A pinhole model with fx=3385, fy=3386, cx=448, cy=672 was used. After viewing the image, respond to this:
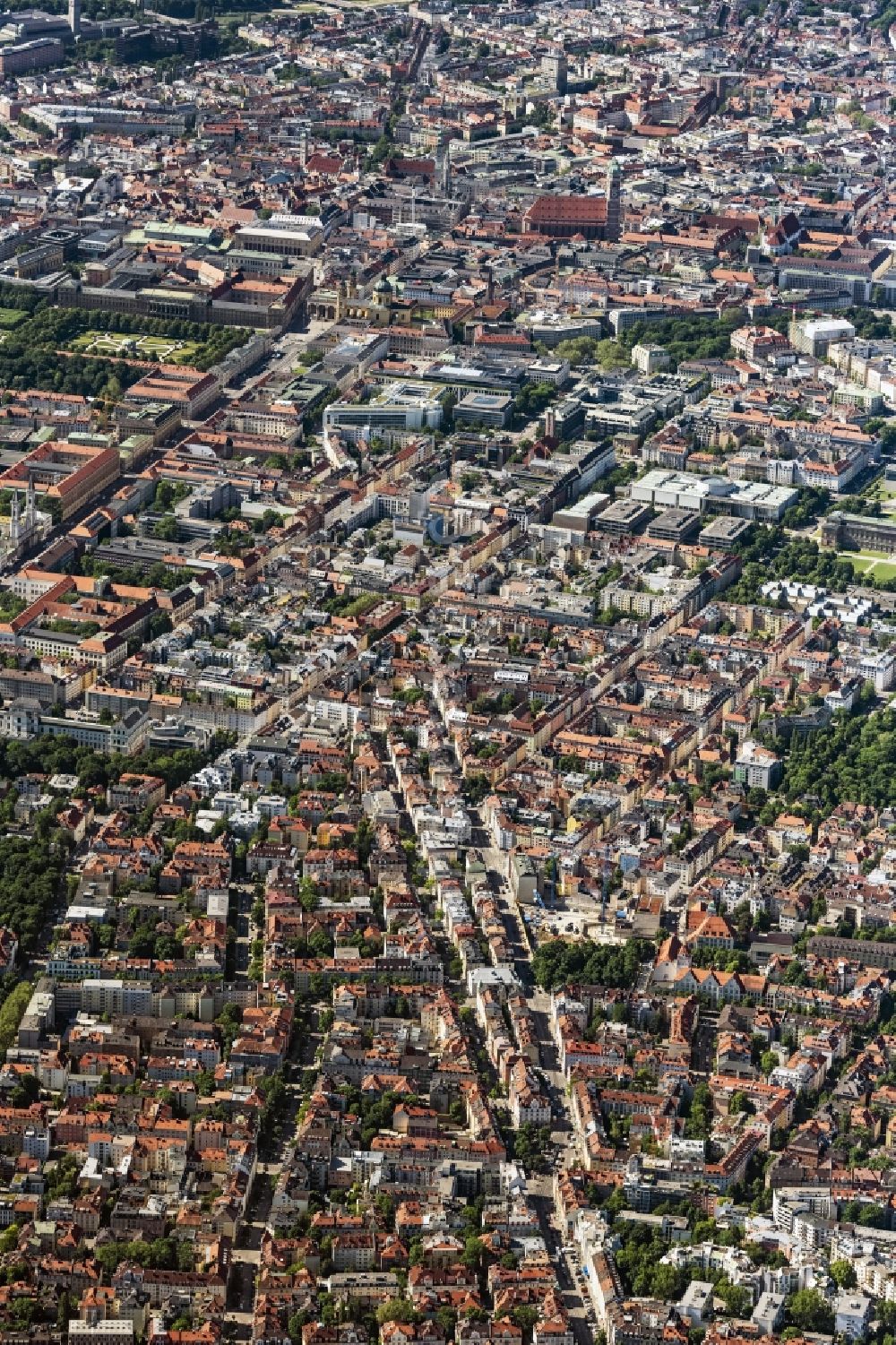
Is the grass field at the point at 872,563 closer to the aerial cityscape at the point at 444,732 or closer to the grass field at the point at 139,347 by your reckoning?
the aerial cityscape at the point at 444,732

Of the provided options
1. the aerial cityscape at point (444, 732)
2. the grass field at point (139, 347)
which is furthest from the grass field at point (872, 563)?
the grass field at point (139, 347)

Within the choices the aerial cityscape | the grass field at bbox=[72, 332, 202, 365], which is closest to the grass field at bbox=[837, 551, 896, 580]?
the aerial cityscape

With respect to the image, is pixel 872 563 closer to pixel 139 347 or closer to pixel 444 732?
pixel 444 732

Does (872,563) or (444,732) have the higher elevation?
(444,732)

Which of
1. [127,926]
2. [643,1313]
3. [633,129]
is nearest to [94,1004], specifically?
[127,926]

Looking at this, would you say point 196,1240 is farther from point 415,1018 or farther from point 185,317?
point 185,317

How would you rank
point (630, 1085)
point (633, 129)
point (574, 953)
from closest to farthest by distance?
point (630, 1085), point (574, 953), point (633, 129)

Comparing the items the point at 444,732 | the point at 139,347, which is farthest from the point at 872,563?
the point at 139,347

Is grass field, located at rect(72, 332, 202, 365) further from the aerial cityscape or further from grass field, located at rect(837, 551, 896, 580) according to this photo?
grass field, located at rect(837, 551, 896, 580)
